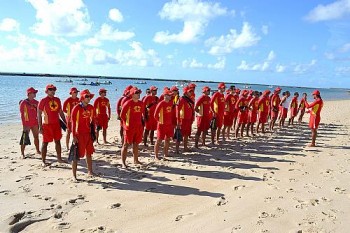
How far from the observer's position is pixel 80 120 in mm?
7074

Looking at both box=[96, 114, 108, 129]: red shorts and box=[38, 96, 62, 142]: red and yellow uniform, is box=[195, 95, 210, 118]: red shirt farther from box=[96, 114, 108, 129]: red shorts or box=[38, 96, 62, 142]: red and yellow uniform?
box=[38, 96, 62, 142]: red and yellow uniform

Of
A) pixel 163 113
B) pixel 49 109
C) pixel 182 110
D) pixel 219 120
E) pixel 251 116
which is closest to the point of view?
pixel 49 109

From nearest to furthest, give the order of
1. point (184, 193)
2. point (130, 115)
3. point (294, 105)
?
point (184, 193) < point (130, 115) < point (294, 105)

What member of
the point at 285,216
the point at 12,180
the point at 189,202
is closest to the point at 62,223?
the point at 189,202

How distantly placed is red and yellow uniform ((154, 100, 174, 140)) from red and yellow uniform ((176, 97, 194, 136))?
0.77 m

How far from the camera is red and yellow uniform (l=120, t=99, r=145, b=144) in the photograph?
25.9 feet

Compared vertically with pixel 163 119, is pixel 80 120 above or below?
above

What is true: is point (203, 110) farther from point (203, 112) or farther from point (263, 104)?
point (263, 104)

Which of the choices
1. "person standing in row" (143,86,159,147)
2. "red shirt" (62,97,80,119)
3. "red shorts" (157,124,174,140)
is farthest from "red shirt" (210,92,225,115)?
"red shirt" (62,97,80,119)

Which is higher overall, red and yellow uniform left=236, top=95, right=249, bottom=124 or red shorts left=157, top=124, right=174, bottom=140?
red and yellow uniform left=236, top=95, right=249, bottom=124

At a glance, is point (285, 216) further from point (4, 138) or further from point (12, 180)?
point (4, 138)

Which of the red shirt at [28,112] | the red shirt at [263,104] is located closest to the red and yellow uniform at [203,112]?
the red shirt at [263,104]

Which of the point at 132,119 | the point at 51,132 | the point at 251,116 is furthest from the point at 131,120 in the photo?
the point at 251,116

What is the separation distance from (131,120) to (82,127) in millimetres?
1265
